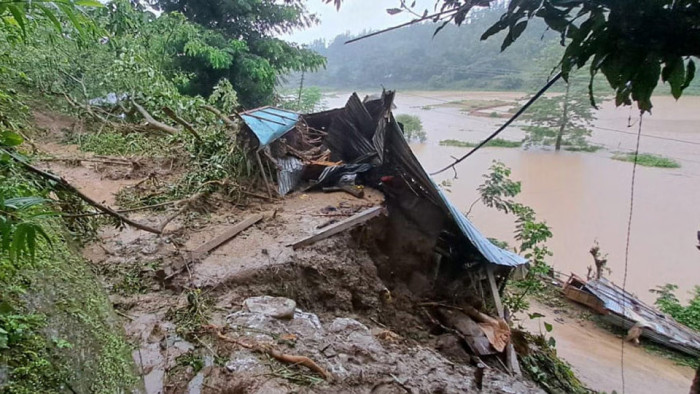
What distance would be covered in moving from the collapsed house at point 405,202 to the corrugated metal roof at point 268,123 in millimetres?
12

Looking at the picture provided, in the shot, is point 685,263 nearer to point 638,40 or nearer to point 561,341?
point 561,341

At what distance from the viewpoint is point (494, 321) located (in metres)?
3.08

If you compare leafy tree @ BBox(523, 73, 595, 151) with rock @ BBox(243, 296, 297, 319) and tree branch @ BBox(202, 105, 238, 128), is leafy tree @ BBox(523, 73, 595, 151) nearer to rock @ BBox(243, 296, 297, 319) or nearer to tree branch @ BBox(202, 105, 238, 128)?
tree branch @ BBox(202, 105, 238, 128)

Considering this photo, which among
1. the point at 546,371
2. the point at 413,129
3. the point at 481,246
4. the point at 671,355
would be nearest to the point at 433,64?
the point at 413,129

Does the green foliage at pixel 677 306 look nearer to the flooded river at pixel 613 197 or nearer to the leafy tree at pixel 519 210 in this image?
the flooded river at pixel 613 197

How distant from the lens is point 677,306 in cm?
720

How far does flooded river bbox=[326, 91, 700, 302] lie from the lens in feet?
27.2

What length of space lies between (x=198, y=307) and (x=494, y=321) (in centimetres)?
241

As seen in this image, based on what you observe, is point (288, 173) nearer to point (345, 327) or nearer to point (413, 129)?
point (345, 327)

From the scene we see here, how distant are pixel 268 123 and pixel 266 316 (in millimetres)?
2654

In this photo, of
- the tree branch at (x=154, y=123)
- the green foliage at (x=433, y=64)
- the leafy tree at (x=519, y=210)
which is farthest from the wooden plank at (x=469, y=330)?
the green foliage at (x=433, y=64)

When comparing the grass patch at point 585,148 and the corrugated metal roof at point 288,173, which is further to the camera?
the grass patch at point 585,148

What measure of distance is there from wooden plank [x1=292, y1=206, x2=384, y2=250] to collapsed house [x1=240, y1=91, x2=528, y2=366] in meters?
0.03

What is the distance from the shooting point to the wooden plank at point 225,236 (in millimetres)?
2584
